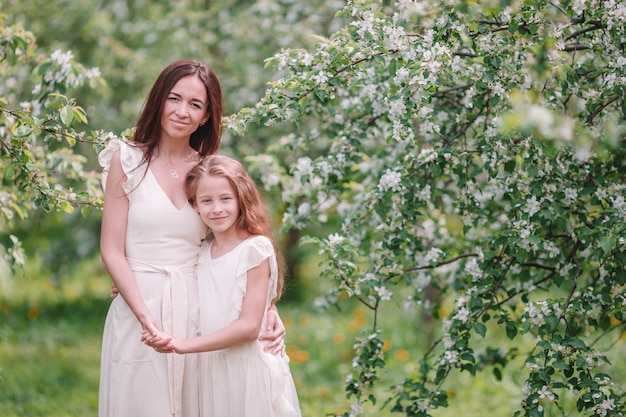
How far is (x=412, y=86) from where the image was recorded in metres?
2.48

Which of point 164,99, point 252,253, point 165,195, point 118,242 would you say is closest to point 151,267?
point 118,242

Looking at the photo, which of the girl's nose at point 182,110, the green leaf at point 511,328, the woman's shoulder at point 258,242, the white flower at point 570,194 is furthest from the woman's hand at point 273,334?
the white flower at point 570,194

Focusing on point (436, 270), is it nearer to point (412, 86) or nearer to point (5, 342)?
point (412, 86)

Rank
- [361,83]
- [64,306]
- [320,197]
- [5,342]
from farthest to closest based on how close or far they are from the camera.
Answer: [64,306], [5,342], [320,197], [361,83]

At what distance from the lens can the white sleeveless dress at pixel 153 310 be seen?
2.50 m

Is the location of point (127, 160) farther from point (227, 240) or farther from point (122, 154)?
point (227, 240)

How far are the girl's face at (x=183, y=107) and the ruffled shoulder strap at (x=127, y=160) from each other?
0.48 feet

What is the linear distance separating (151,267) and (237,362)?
0.44 meters

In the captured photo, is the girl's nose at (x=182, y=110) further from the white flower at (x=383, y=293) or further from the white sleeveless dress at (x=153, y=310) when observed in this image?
the white flower at (x=383, y=293)

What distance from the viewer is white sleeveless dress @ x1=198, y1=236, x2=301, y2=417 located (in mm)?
2479

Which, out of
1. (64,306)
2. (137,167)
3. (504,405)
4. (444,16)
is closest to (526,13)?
(444,16)

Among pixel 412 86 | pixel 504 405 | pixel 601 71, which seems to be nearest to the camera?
pixel 412 86

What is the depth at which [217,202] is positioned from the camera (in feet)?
8.27

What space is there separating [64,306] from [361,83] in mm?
4668
